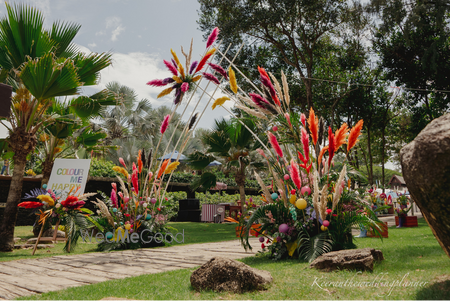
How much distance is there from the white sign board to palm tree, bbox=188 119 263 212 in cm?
419

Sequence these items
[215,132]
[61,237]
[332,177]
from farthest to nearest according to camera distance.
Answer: [215,132] < [61,237] < [332,177]

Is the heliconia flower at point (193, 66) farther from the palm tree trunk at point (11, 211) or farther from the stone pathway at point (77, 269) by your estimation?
the palm tree trunk at point (11, 211)

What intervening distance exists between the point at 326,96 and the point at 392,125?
8.95 m

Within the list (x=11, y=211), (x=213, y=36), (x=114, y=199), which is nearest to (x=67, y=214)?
(x=114, y=199)

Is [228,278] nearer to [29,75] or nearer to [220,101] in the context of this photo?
[220,101]

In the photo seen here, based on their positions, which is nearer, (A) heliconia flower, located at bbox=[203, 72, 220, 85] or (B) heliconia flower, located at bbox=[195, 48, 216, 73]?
(A) heliconia flower, located at bbox=[203, 72, 220, 85]

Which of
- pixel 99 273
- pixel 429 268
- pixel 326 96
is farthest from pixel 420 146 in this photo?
pixel 326 96

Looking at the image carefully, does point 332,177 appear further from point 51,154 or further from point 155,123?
point 155,123

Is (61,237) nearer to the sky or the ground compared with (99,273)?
nearer to the sky

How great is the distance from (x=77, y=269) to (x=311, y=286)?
2.90 meters

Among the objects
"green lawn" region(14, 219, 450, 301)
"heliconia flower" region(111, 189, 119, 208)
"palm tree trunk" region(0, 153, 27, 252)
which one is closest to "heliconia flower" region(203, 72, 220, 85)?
"heliconia flower" region(111, 189, 119, 208)

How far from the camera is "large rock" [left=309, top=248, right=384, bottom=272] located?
2.78m

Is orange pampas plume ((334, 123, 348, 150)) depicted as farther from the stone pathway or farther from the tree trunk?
the tree trunk

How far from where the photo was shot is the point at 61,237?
305 inches
